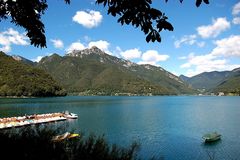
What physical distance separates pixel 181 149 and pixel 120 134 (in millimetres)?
16196

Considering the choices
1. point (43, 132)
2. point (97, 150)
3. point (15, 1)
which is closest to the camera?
point (15, 1)

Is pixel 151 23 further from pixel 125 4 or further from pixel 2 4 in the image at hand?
pixel 2 4

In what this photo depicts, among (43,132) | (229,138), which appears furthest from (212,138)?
(43,132)

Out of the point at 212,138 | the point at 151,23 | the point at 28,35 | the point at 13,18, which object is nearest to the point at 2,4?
the point at 13,18

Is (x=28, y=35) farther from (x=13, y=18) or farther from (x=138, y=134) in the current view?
(x=138, y=134)

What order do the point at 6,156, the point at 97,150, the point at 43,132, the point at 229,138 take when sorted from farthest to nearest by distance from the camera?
the point at 229,138, the point at 43,132, the point at 97,150, the point at 6,156

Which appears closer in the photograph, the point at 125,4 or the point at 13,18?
the point at 125,4

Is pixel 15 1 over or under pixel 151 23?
over

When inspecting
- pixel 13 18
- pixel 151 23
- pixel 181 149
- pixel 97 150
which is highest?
pixel 13 18

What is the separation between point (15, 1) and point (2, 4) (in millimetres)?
695

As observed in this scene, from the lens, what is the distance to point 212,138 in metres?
49.4

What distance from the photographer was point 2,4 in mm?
8883

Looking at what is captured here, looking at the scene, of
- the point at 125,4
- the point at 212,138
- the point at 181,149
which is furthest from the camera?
the point at 212,138

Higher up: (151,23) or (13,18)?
(13,18)
